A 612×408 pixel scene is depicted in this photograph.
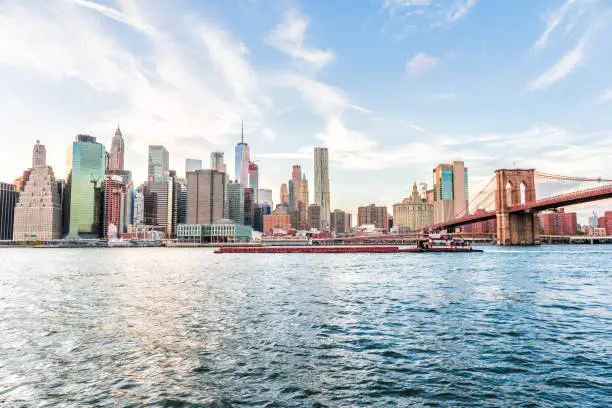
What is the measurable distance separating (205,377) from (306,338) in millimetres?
5350

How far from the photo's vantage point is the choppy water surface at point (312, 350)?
1085 centimetres

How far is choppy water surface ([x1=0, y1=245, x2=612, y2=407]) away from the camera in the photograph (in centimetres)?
1085

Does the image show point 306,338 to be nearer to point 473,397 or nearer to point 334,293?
point 473,397

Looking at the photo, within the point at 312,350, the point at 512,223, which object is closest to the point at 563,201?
the point at 512,223

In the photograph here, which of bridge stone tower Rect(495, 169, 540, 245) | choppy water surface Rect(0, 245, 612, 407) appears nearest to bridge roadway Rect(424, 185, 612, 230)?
bridge stone tower Rect(495, 169, 540, 245)

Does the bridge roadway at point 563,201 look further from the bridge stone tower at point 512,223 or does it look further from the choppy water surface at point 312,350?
the choppy water surface at point 312,350

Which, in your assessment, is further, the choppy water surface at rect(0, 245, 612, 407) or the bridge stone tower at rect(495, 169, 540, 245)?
the bridge stone tower at rect(495, 169, 540, 245)

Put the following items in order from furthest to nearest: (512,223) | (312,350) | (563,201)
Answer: (512,223), (563,201), (312,350)

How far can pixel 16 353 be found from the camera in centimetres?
1522

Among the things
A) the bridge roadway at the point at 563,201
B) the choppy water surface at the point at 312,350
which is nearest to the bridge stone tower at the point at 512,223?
the bridge roadway at the point at 563,201

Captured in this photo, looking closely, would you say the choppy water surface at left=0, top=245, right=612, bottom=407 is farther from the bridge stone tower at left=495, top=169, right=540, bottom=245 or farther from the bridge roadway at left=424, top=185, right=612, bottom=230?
the bridge stone tower at left=495, top=169, right=540, bottom=245

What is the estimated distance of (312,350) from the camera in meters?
15.1

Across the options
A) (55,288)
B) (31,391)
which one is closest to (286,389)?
(31,391)

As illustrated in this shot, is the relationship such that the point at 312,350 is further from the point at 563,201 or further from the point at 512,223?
the point at 512,223
